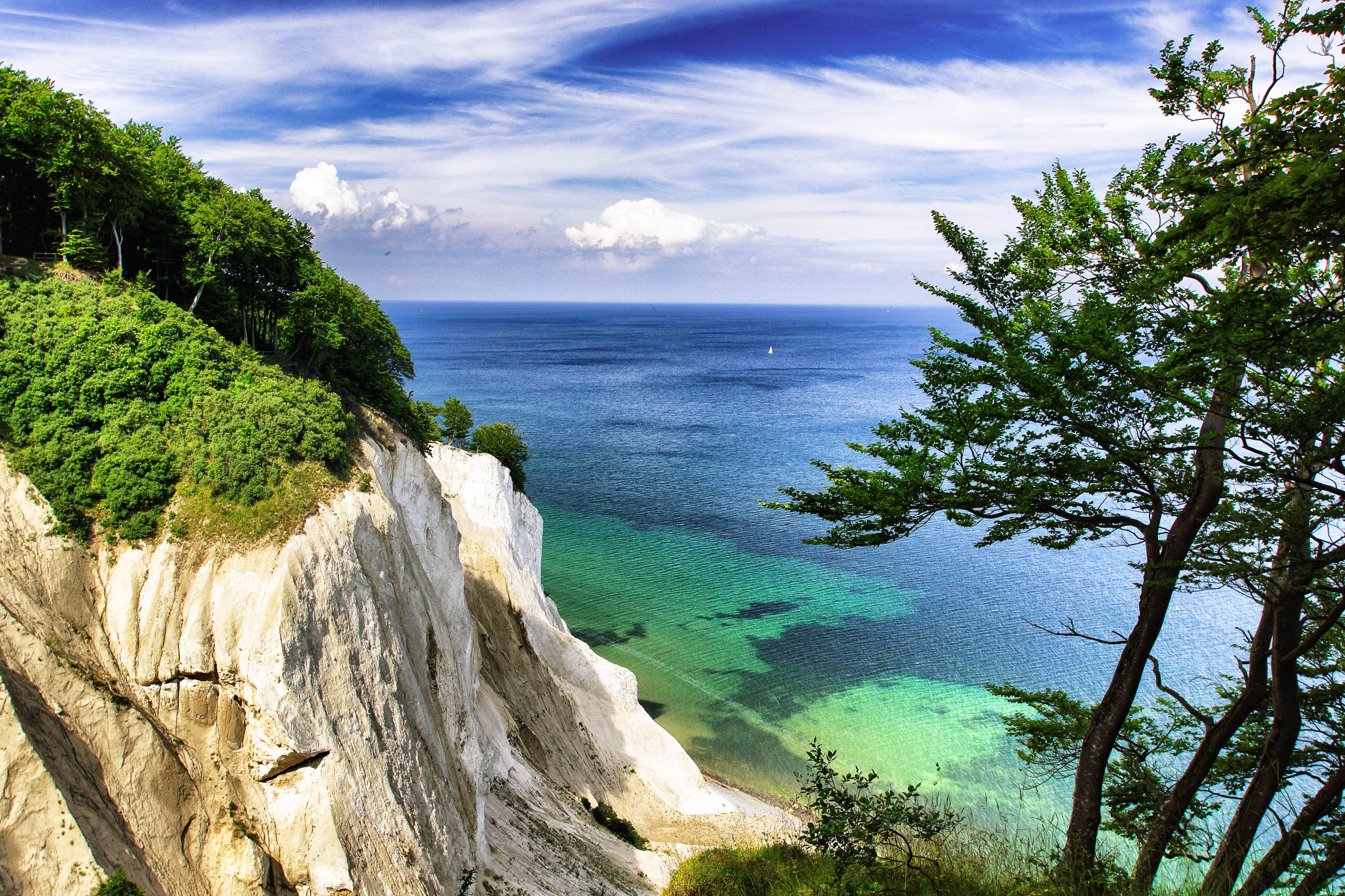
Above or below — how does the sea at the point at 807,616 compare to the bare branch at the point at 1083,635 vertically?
below

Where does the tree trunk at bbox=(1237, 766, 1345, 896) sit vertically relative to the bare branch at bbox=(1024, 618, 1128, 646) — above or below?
below

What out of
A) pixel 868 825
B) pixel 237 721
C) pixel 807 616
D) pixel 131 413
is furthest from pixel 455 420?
pixel 868 825

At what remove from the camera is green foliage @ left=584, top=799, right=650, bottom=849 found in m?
23.7

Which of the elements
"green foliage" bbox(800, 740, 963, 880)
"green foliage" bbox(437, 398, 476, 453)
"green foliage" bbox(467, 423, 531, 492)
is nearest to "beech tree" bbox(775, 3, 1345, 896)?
"green foliage" bbox(800, 740, 963, 880)

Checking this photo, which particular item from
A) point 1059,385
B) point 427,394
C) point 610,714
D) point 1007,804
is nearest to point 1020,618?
point 1007,804

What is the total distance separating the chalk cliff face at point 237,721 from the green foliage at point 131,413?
2.77 feet

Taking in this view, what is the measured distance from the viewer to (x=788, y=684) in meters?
35.1

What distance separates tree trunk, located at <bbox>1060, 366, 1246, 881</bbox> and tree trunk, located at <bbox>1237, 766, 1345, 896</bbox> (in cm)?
178

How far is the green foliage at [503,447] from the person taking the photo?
44656mm

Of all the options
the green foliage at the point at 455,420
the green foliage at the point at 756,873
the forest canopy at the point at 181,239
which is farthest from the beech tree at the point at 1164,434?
the green foliage at the point at 455,420

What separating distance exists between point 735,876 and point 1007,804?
1886 centimetres

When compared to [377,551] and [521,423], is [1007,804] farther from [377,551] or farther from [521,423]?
[521,423]

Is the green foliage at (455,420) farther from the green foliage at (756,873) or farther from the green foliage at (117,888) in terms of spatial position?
the green foliage at (117,888)

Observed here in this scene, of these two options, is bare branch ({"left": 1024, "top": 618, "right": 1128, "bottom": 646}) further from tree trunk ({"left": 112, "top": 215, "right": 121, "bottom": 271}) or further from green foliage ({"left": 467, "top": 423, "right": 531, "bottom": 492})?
green foliage ({"left": 467, "top": 423, "right": 531, "bottom": 492})
